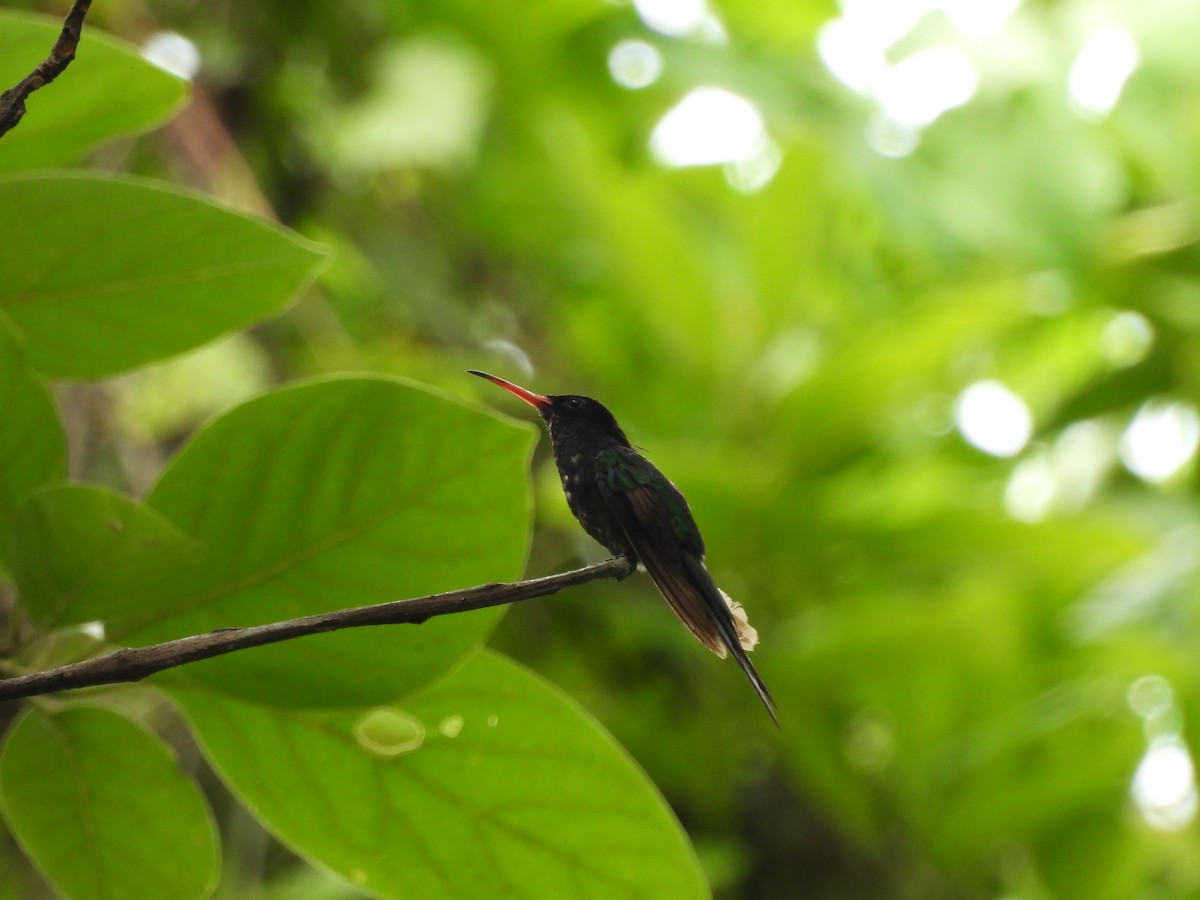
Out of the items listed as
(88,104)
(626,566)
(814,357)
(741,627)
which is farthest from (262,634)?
(814,357)

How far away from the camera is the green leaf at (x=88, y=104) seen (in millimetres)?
817

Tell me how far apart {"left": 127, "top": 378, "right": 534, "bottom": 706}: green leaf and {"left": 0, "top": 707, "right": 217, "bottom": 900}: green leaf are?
0.27 feet

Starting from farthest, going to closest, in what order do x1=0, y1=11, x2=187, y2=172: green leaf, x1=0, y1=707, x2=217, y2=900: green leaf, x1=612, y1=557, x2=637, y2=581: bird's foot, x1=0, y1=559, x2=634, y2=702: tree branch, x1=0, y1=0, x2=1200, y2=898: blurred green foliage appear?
x1=0, y1=0, x2=1200, y2=898: blurred green foliage → x1=0, y1=11, x2=187, y2=172: green leaf → x1=0, y1=707, x2=217, y2=900: green leaf → x1=612, y1=557, x2=637, y2=581: bird's foot → x1=0, y1=559, x2=634, y2=702: tree branch

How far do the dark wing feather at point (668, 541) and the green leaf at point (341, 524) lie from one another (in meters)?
0.09

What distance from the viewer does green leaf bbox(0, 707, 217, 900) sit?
2.29 feet

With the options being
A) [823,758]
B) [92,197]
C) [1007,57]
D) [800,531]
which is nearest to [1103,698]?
[823,758]

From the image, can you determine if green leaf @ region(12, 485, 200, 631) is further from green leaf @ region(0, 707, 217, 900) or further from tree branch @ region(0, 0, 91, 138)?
tree branch @ region(0, 0, 91, 138)

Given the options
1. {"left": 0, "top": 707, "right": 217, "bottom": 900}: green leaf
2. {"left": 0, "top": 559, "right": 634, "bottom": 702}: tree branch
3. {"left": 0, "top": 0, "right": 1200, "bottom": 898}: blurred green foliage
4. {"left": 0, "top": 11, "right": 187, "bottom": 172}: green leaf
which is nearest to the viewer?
{"left": 0, "top": 559, "right": 634, "bottom": 702}: tree branch

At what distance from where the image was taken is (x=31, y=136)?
821mm

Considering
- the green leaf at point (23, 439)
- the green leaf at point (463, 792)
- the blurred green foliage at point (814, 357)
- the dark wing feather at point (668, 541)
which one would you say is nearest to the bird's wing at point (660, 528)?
the dark wing feather at point (668, 541)

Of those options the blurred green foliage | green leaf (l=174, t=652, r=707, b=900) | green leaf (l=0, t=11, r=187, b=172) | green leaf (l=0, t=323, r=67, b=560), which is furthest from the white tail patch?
the blurred green foliage

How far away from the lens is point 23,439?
72cm

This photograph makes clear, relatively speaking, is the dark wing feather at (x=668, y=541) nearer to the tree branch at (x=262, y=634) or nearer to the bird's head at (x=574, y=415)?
the bird's head at (x=574, y=415)

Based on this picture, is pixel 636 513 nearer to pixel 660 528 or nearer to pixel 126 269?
pixel 660 528
